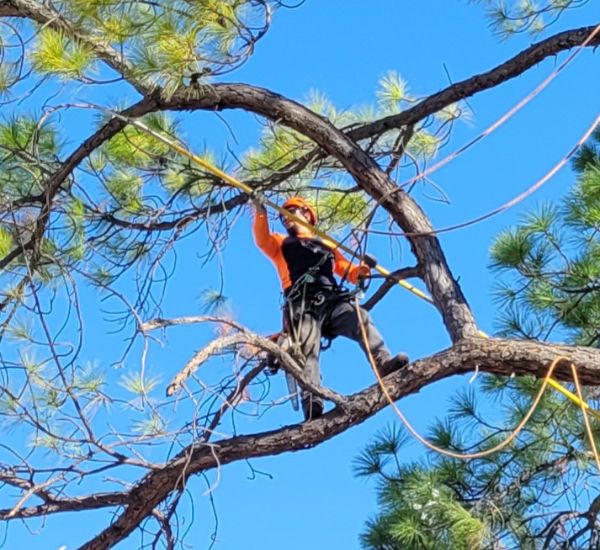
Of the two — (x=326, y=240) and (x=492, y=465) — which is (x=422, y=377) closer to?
(x=326, y=240)

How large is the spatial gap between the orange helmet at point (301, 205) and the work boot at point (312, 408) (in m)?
0.73

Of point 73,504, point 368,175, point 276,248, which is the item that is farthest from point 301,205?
point 73,504

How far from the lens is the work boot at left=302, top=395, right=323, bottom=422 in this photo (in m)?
2.84

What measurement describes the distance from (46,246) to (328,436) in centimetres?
100

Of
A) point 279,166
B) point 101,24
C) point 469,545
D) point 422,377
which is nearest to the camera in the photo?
point 422,377

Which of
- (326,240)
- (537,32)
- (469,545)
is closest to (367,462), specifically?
(469,545)

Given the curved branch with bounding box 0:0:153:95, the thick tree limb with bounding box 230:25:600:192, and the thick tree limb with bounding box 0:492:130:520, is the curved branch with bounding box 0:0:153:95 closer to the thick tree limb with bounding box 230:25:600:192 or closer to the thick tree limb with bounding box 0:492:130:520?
the thick tree limb with bounding box 230:25:600:192

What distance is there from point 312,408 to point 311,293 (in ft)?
1.52

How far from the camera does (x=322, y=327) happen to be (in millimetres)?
3234

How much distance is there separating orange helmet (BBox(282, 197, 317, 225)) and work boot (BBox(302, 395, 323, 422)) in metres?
0.73

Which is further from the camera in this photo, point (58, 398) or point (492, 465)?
point (492, 465)

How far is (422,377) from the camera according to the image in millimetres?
2744

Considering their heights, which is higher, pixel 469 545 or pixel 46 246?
pixel 46 246

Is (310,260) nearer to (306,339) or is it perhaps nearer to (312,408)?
(306,339)
